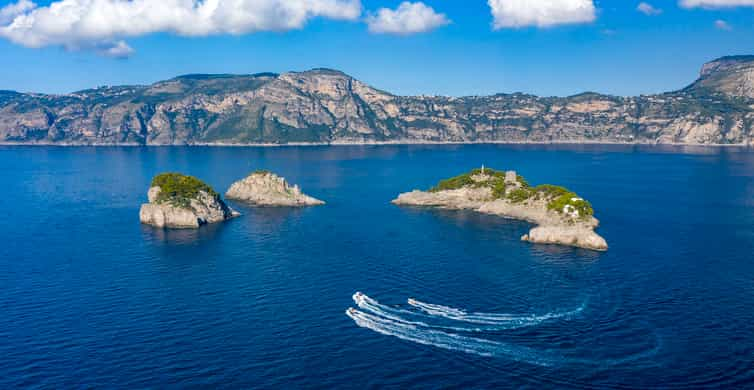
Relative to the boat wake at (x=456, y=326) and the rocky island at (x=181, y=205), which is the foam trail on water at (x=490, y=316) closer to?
the boat wake at (x=456, y=326)

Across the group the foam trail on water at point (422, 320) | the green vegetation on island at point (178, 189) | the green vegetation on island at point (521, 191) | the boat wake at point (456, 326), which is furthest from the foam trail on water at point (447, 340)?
the green vegetation on island at point (178, 189)

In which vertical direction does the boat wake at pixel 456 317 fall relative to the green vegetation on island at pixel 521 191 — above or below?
below

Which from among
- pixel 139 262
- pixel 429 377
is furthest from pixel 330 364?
pixel 139 262

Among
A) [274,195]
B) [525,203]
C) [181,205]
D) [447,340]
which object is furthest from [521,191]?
[447,340]

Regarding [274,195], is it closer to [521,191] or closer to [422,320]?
[521,191]

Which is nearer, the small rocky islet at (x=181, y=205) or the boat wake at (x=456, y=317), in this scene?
the boat wake at (x=456, y=317)

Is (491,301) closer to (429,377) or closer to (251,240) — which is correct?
(429,377)
